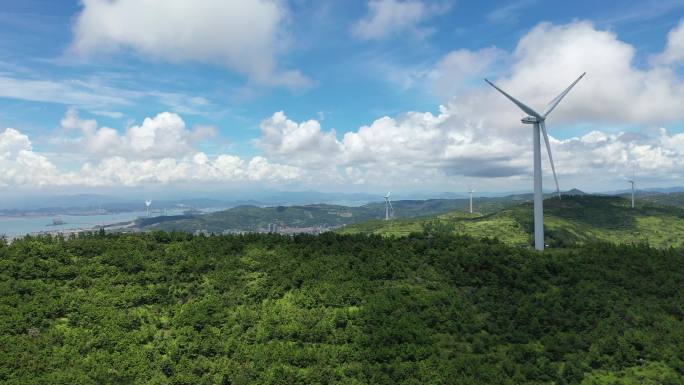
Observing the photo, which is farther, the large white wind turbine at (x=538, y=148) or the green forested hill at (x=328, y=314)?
the large white wind turbine at (x=538, y=148)

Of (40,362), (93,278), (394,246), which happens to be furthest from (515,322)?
(93,278)

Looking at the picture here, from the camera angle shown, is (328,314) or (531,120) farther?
(531,120)

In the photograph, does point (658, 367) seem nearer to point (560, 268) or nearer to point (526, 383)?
point (526, 383)

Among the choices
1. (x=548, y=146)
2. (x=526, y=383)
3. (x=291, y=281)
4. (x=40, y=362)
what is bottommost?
(x=526, y=383)

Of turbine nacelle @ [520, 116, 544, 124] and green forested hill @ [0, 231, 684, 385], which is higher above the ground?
turbine nacelle @ [520, 116, 544, 124]

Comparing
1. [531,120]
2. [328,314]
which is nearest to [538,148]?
[531,120]

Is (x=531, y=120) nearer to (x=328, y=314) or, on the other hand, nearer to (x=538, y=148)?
(x=538, y=148)

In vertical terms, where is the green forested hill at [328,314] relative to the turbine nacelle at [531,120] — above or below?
below

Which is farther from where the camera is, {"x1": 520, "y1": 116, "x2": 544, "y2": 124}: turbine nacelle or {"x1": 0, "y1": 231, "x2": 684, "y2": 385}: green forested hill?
{"x1": 520, "y1": 116, "x2": 544, "y2": 124}: turbine nacelle
